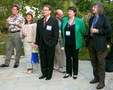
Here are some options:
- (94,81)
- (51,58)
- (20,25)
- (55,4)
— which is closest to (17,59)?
(20,25)

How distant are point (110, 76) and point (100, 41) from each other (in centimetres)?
137

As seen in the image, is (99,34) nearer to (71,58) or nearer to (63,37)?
(63,37)

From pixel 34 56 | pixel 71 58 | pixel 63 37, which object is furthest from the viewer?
pixel 34 56

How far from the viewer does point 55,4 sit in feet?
36.0

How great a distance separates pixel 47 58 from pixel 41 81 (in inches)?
20.9

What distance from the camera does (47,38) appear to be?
6078 millimetres

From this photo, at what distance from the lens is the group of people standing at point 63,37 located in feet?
18.0

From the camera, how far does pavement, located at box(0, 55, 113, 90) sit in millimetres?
5824

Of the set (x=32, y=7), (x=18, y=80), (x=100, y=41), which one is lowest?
(x=18, y=80)

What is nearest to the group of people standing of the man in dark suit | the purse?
the man in dark suit

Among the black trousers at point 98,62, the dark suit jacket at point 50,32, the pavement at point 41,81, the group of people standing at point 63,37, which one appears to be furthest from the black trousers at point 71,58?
the black trousers at point 98,62

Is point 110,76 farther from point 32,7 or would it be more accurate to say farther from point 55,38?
point 32,7

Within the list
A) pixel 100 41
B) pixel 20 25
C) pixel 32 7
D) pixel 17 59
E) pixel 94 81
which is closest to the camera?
pixel 100 41

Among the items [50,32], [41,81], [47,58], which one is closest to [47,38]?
[50,32]
